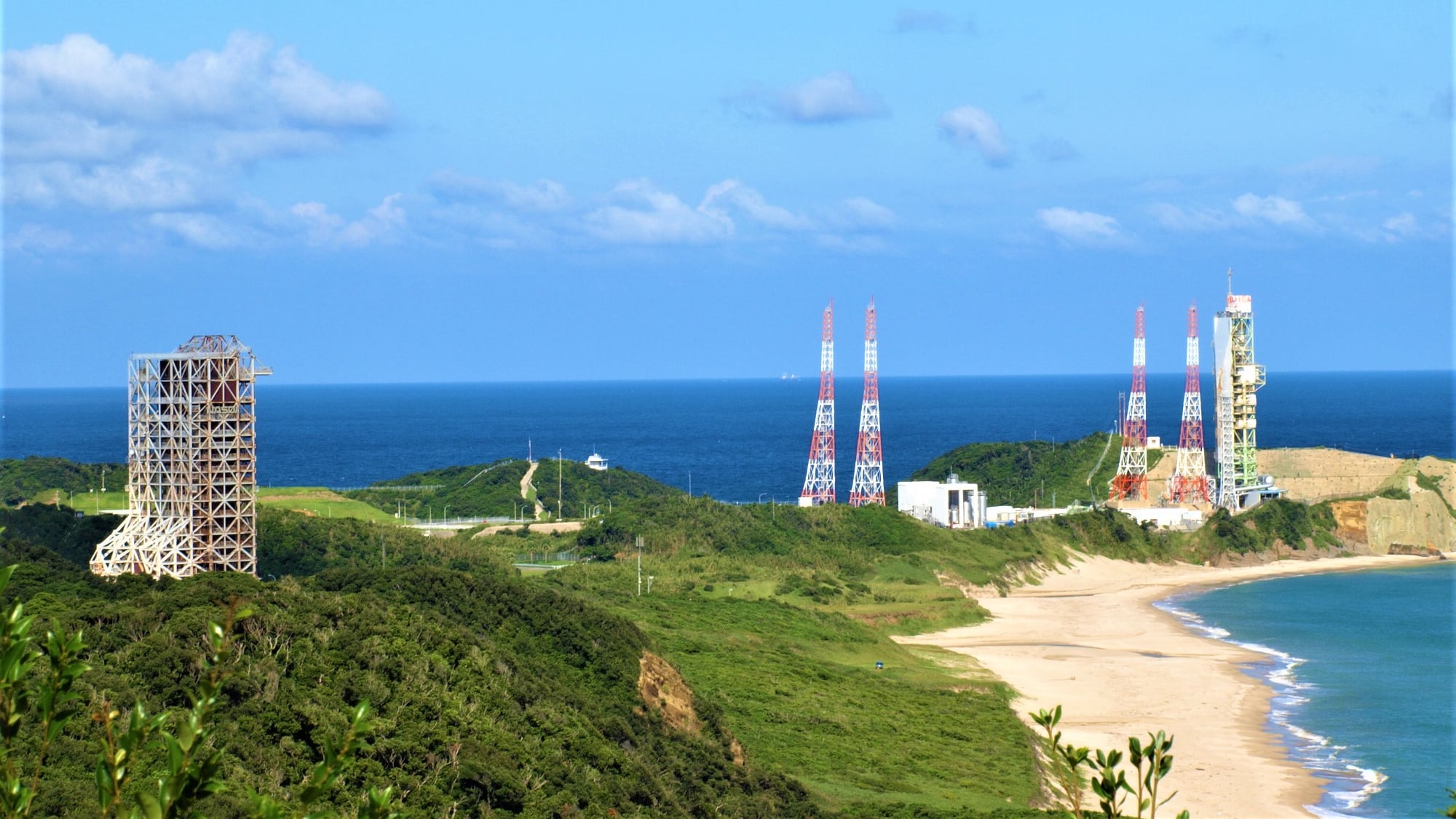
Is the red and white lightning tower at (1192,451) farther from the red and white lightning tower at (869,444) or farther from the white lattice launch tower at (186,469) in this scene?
the white lattice launch tower at (186,469)

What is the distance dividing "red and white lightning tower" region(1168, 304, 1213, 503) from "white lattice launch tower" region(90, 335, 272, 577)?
7004 centimetres

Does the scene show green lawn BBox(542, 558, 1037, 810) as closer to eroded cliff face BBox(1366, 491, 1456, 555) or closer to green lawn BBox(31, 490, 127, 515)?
green lawn BBox(31, 490, 127, 515)

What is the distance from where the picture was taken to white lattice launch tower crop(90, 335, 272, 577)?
42438 mm

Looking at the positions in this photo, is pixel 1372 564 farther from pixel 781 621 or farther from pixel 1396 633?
pixel 781 621

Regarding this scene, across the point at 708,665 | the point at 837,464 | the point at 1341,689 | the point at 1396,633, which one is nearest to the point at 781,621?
the point at 708,665

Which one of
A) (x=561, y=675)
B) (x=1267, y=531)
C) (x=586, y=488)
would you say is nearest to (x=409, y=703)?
(x=561, y=675)

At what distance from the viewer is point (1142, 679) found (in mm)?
53656

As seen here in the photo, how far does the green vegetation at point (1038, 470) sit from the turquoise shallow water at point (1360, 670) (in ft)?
86.6

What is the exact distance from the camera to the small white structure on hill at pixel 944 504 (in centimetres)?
9175

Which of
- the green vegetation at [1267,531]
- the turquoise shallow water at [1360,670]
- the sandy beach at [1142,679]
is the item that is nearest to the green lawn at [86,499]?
the sandy beach at [1142,679]

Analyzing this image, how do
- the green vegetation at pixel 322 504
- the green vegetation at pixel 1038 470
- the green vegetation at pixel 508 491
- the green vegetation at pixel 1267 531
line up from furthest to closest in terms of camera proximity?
1. the green vegetation at pixel 1038 470
2. the green vegetation at pixel 508 491
3. the green vegetation at pixel 1267 531
4. the green vegetation at pixel 322 504

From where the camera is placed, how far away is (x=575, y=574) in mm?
63844

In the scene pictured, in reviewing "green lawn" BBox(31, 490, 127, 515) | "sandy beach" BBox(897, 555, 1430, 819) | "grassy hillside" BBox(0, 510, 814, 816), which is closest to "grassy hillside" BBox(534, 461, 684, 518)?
"green lawn" BBox(31, 490, 127, 515)

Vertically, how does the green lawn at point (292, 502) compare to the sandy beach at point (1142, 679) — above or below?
above
